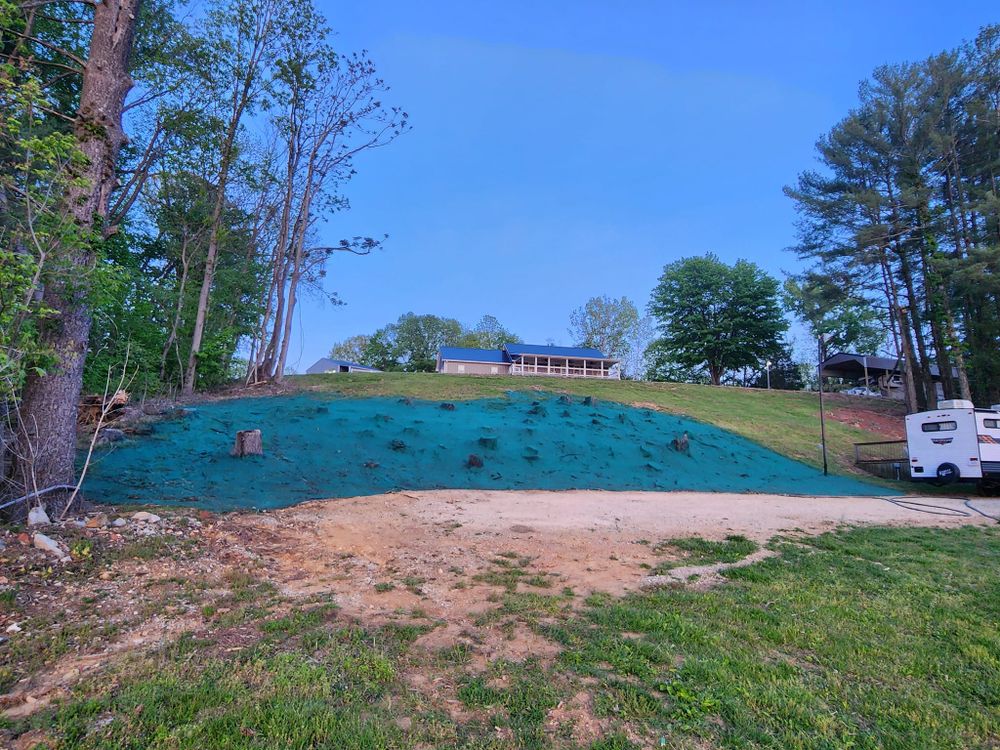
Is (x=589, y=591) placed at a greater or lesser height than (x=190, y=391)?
lesser

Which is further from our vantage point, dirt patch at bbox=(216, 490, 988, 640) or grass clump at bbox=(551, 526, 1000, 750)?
dirt patch at bbox=(216, 490, 988, 640)

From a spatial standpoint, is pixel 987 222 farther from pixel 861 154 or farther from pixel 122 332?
pixel 122 332

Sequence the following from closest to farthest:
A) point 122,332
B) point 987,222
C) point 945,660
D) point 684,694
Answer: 1. point 684,694
2. point 945,660
3. point 122,332
4. point 987,222

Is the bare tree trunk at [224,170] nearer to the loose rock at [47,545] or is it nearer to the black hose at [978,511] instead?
the loose rock at [47,545]

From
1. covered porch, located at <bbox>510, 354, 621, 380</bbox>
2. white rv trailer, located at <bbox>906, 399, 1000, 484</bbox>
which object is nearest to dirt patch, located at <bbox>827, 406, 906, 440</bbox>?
white rv trailer, located at <bbox>906, 399, 1000, 484</bbox>

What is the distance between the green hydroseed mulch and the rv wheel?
50.5 inches

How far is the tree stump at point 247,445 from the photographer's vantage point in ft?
28.0

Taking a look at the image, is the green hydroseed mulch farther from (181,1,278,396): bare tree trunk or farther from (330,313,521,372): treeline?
(330,313,521,372): treeline

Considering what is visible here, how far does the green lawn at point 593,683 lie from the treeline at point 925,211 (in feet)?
69.2

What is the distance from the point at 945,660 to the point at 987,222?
24.4m

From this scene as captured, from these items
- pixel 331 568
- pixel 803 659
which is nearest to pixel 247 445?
pixel 331 568

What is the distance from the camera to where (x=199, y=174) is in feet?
47.6

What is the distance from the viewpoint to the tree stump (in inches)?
336

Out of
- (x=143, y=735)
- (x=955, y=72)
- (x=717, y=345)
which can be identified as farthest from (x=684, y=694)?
(x=717, y=345)
